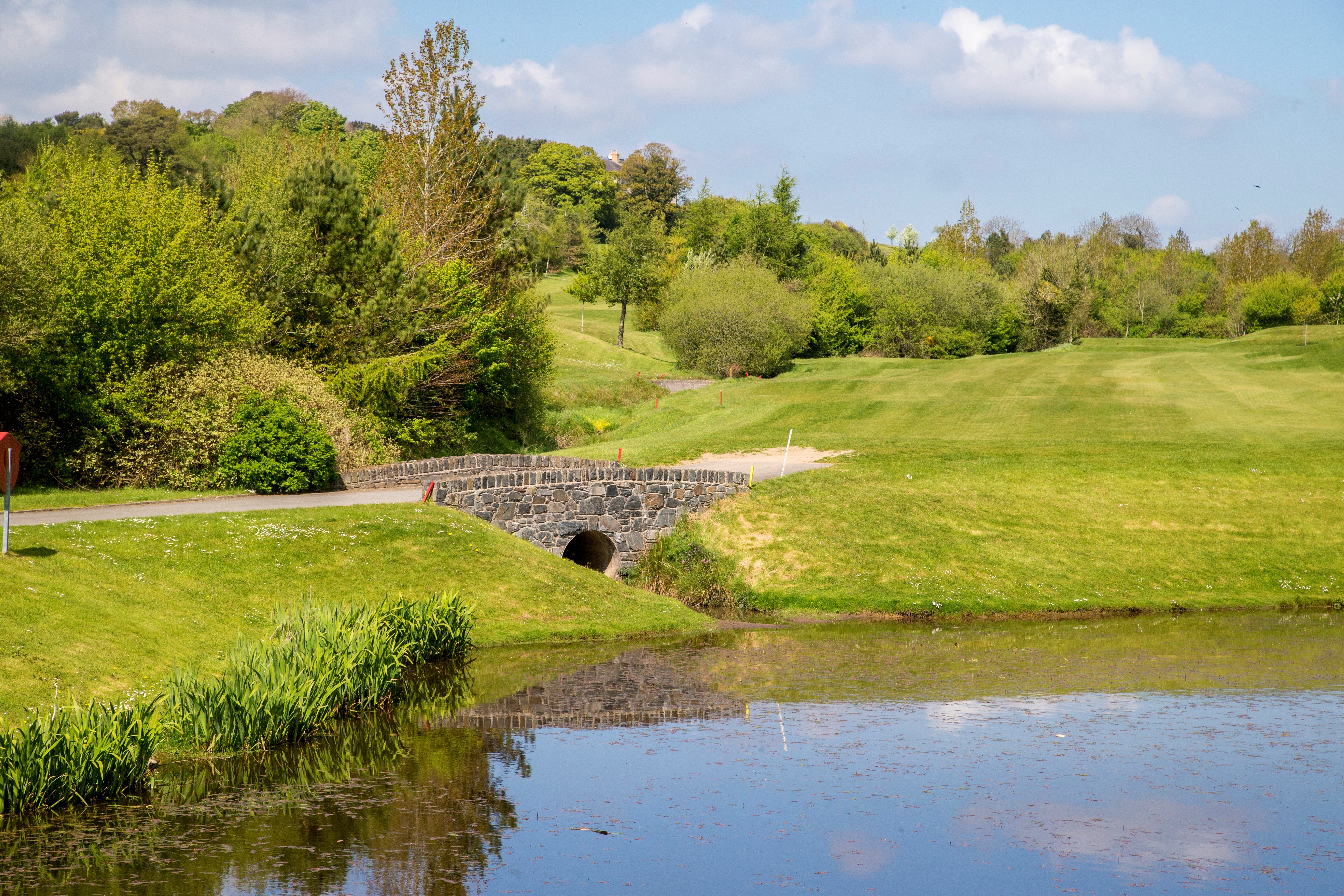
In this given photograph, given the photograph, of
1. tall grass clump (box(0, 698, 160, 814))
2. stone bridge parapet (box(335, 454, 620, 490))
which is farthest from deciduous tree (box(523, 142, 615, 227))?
tall grass clump (box(0, 698, 160, 814))

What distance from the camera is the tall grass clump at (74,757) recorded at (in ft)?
33.4

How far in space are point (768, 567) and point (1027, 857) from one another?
648 inches

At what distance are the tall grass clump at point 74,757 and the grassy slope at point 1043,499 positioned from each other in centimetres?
1590

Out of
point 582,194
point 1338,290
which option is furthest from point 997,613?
point 582,194

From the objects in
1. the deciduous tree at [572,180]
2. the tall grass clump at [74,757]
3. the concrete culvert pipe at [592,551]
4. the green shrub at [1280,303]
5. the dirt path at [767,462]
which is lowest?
the concrete culvert pipe at [592,551]

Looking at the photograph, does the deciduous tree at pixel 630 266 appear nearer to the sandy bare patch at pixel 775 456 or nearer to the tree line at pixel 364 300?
the tree line at pixel 364 300

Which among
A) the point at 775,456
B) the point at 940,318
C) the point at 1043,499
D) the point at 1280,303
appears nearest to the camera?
the point at 1043,499

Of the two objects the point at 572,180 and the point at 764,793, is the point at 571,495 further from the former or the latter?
the point at 572,180

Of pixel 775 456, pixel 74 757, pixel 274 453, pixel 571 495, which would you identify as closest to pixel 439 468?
pixel 274 453

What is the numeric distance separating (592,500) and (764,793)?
15619 mm

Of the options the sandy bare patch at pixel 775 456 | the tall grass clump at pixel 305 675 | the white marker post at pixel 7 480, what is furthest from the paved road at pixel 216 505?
the sandy bare patch at pixel 775 456

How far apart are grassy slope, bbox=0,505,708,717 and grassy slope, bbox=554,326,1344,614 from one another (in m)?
5.34

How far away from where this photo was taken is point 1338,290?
85.8 m

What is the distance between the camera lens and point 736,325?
2881 inches
